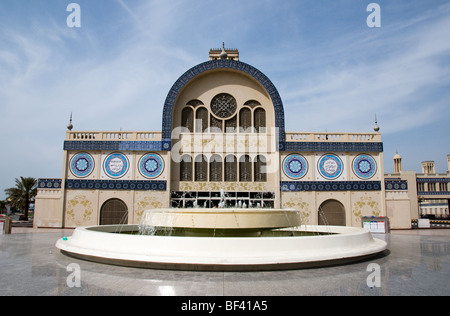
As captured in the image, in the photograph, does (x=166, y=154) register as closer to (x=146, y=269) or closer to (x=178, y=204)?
(x=178, y=204)

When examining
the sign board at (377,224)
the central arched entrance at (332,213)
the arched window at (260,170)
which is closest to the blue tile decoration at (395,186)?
the central arched entrance at (332,213)

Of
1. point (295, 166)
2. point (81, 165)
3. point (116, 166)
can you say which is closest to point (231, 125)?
point (295, 166)

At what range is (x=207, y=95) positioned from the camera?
829 inches

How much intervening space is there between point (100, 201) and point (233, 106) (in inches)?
398

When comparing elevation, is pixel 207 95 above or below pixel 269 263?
above

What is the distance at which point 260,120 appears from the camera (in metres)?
21.0

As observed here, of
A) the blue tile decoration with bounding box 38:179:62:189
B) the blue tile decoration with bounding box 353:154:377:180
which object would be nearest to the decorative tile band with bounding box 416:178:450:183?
the blue tile decoration with bounding box 353:154:377:180

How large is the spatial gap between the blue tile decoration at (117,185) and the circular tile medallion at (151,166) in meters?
0.44

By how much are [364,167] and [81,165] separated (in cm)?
1745
